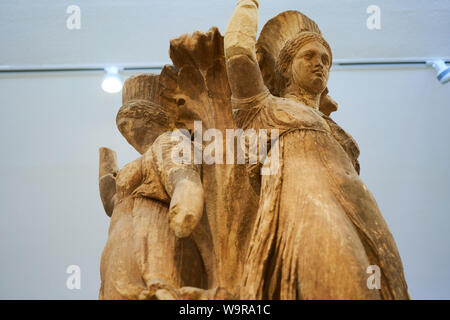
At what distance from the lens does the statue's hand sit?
6.52 ft

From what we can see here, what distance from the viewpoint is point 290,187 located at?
2.11 metres

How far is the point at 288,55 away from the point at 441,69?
252cm

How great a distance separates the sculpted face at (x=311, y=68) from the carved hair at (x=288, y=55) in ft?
0.07

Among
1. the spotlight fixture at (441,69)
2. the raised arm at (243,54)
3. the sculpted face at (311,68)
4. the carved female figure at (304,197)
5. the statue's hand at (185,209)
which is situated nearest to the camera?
the carved female figure at (304,197)

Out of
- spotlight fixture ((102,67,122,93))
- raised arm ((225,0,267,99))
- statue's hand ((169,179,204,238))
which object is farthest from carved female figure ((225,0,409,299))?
spotlight fixture ((102,67,122,93))

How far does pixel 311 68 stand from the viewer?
100 inches

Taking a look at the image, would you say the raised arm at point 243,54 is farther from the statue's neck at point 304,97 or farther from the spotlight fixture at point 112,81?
the spotlight fixture at point 112,81

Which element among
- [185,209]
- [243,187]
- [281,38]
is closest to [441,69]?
[281,38]

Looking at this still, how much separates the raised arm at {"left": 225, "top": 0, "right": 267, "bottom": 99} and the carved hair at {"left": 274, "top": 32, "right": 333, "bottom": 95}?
272mm

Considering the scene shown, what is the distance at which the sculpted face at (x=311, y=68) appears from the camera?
8.32 feet

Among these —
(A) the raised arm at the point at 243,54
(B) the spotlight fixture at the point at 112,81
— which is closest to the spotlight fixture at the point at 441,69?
(B) the spotlight fixture at the point at 112,81

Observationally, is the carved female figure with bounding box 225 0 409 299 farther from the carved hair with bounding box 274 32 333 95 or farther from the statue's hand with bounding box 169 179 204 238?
the statue's hand with bounding box 169 179 204 238

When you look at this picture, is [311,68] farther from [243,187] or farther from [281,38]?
[243,187]
